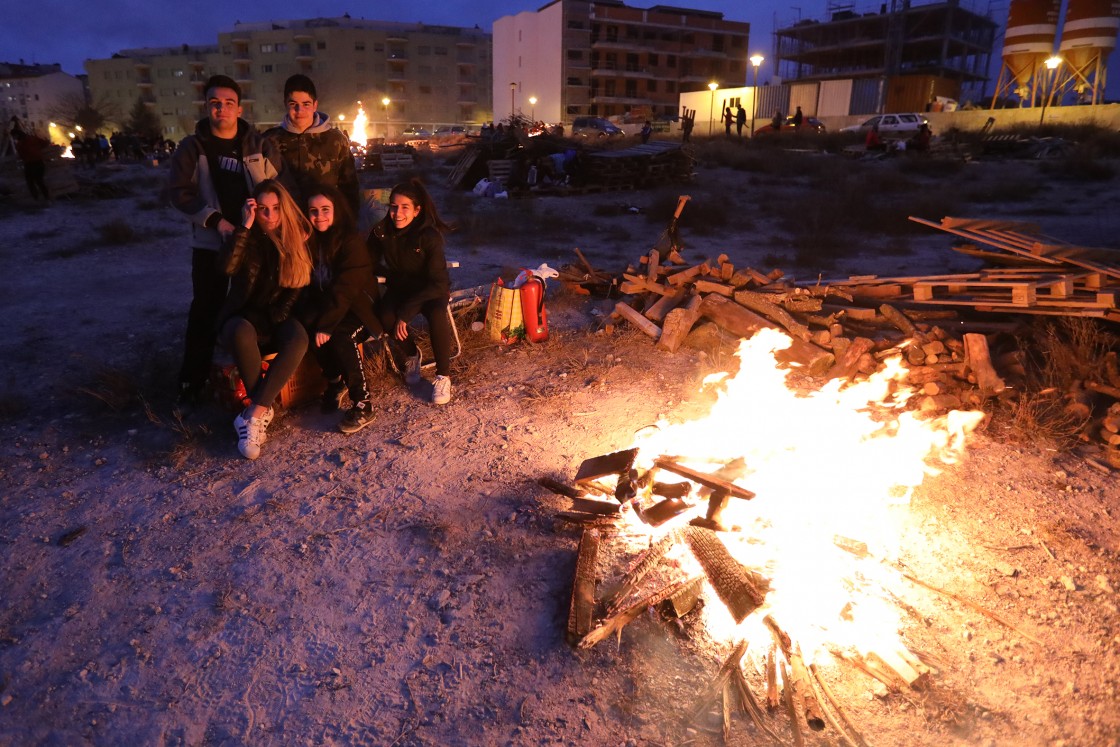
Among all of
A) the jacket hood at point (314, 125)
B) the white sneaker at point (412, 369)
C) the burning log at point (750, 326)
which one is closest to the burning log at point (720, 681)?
the burning log at point (750, 326)

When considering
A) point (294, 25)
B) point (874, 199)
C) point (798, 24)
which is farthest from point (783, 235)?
point (294, 25)

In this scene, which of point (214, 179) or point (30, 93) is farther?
point (30, 93)

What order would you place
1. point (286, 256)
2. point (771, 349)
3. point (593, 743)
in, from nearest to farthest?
point (593, 743) < point (286, 256) < point (771, 349)

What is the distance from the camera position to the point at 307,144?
182 inches

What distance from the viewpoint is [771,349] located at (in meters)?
5.45

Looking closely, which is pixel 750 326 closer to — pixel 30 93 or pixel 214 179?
pixel 214 179

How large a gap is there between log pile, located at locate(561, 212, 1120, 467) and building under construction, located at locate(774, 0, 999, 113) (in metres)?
45.0

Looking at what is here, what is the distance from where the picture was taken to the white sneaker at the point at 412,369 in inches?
204

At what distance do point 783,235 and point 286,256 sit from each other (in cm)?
Result: 952

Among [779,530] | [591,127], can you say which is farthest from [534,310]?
[591,127]

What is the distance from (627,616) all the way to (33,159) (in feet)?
56.0

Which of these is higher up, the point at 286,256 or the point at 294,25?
the point at 294,25

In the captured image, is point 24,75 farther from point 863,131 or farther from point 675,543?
point 675,543

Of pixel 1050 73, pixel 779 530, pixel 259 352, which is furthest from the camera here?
pixel 1050 73
